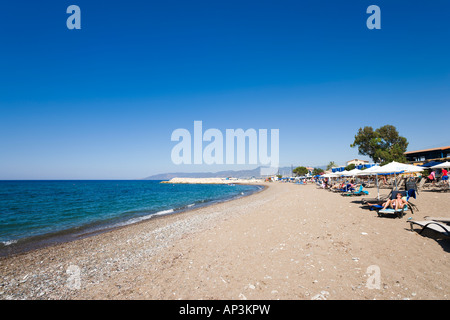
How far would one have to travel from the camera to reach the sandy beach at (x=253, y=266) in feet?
13.0

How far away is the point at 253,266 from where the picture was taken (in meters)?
5.11

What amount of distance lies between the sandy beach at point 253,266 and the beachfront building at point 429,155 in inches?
1834

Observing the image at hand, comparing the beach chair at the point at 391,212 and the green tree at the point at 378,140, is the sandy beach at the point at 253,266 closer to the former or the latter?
the beach chair at the point at 391,212

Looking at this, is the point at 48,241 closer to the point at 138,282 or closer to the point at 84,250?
the point at 84,250

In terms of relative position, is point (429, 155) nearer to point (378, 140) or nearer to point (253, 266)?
point (378, 140)

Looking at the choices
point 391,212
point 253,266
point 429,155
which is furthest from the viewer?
point 429,155

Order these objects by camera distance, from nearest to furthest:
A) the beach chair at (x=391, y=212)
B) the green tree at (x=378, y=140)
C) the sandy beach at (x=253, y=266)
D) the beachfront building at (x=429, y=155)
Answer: the sandy beach at (x=253, y=266), the beach chair at (x=391, y=212), the beachfront building at (x=429, y=155), the green tree at (x=378, y=140)

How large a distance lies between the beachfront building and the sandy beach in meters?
46.6

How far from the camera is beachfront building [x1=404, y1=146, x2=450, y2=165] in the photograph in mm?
40878

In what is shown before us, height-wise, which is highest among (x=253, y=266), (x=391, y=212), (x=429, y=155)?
(x=429, y=155)

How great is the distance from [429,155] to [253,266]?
58.6 metres

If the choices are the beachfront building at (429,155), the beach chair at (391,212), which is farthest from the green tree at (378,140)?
the beach chair at (391,212)

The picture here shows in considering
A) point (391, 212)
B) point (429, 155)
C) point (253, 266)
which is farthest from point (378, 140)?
point (253, 266)
